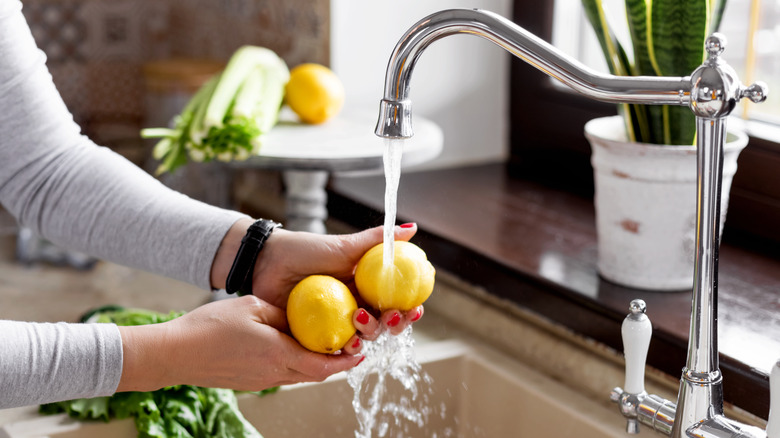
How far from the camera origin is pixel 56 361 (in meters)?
0.78

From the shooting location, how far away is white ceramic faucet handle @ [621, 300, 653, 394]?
2.66 feet

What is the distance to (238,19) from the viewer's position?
2240 mm

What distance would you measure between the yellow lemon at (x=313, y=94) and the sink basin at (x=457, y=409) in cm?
47

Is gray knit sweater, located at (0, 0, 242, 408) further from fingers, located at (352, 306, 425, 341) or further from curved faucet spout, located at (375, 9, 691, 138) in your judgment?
curved faucet spout, located at (375, 9, 691, 138)

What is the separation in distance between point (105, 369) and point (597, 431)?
0.55m

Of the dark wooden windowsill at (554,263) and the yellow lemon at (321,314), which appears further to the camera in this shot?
the dark wooden windowsill at (554,263)

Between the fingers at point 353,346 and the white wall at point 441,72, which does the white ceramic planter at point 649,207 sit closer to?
the fingers at point 353,346

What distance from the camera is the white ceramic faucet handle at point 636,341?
2.66 feet

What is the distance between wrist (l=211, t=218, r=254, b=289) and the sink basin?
7.7 inches

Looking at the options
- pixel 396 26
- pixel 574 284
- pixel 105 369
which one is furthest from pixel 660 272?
pixel 396 26

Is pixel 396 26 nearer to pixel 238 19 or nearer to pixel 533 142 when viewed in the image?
pixel 533 142

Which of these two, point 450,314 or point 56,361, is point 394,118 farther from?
point 450,314

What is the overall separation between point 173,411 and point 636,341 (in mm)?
527

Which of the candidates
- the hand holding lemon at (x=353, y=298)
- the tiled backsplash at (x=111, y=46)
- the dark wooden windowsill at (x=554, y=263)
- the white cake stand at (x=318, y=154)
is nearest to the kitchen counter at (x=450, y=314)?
the dark wooden windowsill at (x=554, y=263)
